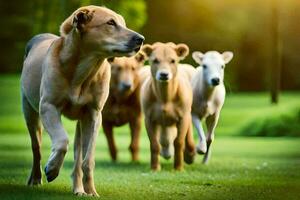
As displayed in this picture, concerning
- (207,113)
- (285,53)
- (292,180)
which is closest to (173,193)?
(292,180)

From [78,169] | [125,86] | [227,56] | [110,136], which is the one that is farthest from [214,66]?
[78,169]

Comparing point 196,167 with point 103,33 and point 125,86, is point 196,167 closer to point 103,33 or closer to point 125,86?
point 125,86

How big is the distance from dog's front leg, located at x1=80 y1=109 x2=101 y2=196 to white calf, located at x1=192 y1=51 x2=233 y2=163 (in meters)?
→ 1.23

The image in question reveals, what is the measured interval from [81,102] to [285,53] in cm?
241

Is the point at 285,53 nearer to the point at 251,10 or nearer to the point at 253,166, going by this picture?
the point at 251,10

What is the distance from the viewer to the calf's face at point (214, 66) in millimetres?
5402

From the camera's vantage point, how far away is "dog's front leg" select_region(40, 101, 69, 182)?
3.92 meters

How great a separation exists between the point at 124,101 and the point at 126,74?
165 millimetres

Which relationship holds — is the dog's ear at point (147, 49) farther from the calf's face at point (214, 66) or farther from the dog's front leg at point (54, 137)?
the dog's front leg at point (54, 137)

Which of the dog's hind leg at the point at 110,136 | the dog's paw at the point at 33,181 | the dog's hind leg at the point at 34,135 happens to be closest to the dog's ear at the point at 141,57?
the dog's hind leg at the point at 110,136

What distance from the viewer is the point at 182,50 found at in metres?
5.56

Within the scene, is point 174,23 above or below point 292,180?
above

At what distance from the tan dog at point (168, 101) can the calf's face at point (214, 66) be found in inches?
4.3

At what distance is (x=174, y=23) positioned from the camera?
235 inches
